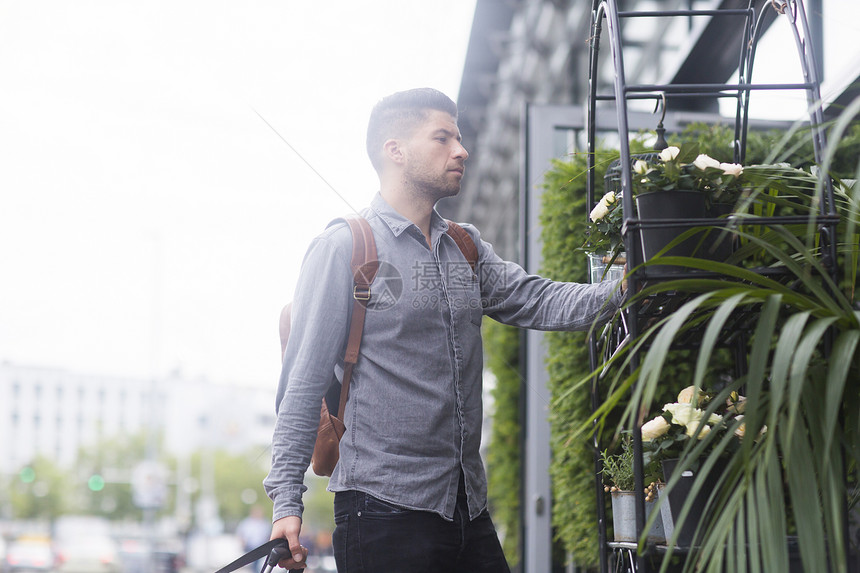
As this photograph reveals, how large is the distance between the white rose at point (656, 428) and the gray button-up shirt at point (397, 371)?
0.24 m

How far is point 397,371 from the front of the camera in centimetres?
179

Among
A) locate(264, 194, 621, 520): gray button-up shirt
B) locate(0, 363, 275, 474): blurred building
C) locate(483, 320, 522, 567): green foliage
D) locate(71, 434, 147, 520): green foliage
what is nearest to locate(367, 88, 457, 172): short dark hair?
locate(264, 194, 621, 520): gray button-up shirt

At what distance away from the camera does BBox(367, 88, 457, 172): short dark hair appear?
6.53ft

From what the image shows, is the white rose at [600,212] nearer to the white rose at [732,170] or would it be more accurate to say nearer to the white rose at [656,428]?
the white rose at [732,170]

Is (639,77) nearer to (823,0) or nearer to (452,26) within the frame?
(823,0)

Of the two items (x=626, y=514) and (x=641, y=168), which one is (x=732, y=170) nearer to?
(x=641, y=168)

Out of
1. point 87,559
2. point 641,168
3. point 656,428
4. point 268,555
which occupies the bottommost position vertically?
point 87,559

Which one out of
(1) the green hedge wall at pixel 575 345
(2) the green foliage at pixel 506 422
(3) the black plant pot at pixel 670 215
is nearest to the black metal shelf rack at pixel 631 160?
(3) the black plant pot at pixel 670 215

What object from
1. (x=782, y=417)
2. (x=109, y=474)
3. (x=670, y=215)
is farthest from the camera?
(x=109, y=474)

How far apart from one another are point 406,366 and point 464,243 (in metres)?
0.39

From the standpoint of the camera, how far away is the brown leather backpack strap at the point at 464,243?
2.04 m

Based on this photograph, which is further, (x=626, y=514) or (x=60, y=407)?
(x=60, y=407)

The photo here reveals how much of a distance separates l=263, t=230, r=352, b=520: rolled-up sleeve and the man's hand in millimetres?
14

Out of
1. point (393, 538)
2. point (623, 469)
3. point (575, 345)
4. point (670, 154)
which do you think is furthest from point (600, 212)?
point (575, 345)
